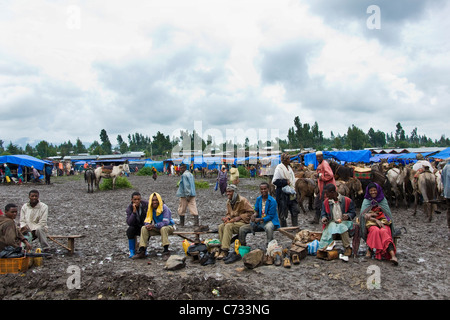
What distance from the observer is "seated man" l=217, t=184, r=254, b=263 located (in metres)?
6.19

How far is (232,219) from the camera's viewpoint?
649 centimetres

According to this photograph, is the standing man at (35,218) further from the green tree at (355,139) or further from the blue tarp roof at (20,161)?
the green tree at (355,139)

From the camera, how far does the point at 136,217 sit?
21.1 feet

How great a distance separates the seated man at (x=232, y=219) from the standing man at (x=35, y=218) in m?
3.74

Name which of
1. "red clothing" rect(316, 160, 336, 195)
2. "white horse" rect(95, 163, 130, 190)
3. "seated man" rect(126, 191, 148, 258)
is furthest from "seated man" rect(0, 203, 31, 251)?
"white horse" rect(95, 163, 130, 190)

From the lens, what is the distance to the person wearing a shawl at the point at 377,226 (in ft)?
18.1

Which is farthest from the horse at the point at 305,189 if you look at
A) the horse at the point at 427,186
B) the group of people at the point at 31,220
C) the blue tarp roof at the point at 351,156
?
the blue tarp roof at the point at 351,156

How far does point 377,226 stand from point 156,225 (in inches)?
168

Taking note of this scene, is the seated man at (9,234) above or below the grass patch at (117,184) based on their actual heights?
above

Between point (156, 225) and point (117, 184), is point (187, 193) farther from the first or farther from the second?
point (117, 184)

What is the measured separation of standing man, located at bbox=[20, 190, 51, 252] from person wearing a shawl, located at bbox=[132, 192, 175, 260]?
2.06 meters

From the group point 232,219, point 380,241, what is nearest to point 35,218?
point 232,219
